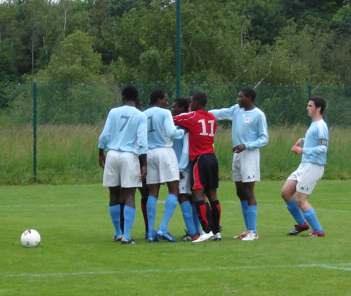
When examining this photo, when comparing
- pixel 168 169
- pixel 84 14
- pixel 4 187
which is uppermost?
pixel 84 14

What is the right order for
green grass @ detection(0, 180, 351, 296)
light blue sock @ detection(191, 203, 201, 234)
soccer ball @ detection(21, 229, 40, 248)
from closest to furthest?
1. green grass @ detection(0, 180, 351, 296)
2. soccer ball @ detection(21, 229, 40, 248)
3. light blue sock @ detection(191, 203, 201, 234)

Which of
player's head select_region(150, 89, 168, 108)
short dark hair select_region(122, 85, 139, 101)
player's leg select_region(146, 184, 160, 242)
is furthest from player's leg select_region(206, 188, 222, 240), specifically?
short dark hair select_region(122, 85, 139, 101)

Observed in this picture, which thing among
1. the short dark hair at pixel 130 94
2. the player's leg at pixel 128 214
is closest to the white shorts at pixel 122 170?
the player's leg at pixel 128 214

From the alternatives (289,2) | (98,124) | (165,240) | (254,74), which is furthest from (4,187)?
(289,2)

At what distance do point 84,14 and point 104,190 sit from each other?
59.7 m

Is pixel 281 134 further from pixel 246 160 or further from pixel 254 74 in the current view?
pixel 254 74

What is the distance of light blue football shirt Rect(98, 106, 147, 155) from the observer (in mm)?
10367

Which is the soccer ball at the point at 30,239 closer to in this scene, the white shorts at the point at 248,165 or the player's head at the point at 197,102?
the player's head at the point at 197,102

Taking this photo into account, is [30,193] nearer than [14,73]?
Yes

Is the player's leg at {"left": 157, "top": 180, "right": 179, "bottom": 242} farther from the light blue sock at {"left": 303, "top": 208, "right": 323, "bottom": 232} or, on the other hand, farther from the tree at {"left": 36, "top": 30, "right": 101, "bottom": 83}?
the tree at {"left": 36, "top": 30, "right": 101, "bottom": 83}

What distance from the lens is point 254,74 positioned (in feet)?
124

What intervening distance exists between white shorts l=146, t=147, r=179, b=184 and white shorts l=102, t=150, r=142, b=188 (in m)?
0.32

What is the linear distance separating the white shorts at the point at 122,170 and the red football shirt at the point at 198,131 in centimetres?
81

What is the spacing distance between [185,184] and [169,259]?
213 centimetres
